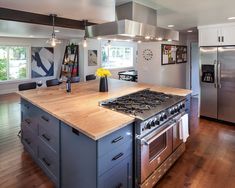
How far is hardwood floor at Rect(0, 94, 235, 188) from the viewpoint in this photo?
2434mm

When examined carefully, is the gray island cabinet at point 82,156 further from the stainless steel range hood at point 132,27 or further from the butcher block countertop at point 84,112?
the stainless steel range hood at point 132,27

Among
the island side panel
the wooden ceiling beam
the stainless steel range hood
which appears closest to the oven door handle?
the island side panel

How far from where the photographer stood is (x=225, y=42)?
4.30 metres

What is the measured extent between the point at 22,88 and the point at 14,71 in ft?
16.3

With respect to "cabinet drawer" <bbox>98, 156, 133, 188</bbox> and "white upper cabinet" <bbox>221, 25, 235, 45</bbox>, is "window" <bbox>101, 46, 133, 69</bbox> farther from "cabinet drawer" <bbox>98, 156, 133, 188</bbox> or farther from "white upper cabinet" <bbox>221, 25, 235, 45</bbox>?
"cabinet drawer" <bbox>98, 156, 133, 188</bbox>

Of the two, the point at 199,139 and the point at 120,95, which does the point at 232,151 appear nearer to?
the point at 199,139

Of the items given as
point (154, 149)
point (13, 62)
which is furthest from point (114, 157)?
point (13, 62)

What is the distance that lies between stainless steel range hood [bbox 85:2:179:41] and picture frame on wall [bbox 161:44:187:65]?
8.99ft

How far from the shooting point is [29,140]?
296 cm

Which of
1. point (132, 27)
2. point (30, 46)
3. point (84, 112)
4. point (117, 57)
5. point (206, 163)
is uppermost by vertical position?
point (30, 46)

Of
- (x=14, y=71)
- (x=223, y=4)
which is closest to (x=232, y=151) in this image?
(x=223, y=4)

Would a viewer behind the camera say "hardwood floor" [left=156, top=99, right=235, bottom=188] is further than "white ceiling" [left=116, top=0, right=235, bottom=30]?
No

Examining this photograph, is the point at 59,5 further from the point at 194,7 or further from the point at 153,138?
the point at 153,138

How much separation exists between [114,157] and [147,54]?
4236 millimetres
